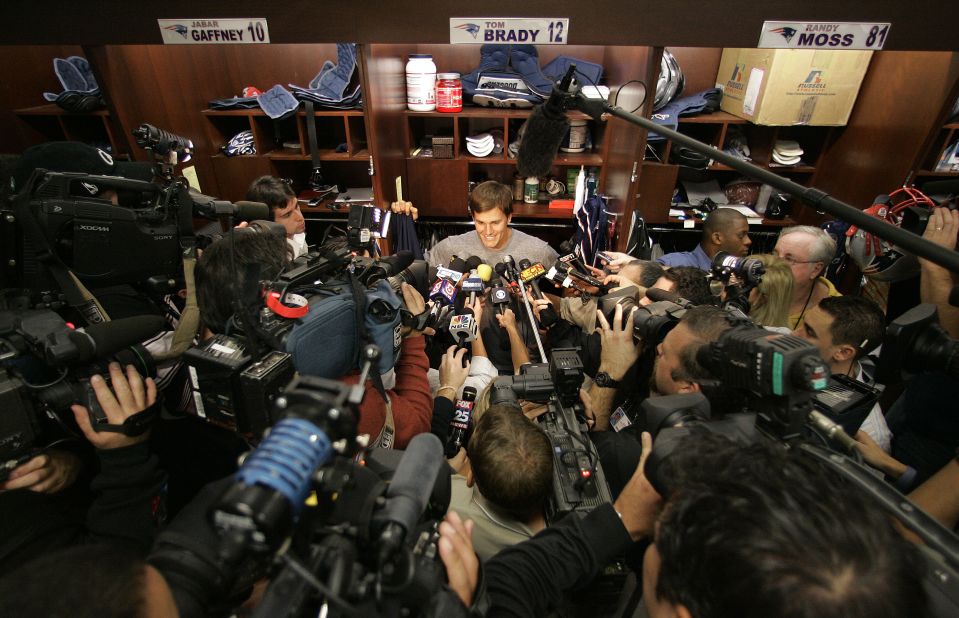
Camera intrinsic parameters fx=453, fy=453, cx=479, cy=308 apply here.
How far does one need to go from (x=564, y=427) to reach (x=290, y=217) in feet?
7.39

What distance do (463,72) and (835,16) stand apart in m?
2.47

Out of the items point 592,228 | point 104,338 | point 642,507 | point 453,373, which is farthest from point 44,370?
point 592,228

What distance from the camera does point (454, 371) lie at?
200 centimetres

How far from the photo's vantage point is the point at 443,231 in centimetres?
404

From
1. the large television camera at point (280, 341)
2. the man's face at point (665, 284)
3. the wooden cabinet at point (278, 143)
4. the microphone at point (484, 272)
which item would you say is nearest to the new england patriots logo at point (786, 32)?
the man's face at point (665, 284)

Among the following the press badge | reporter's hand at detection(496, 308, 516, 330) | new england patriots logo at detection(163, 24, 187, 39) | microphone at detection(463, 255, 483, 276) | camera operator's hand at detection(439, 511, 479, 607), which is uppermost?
new england patriots logo at detection(163, 24, 187, 39)

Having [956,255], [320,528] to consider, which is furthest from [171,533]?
[956,255]

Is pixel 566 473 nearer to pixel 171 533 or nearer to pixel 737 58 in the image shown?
pixel 171 533

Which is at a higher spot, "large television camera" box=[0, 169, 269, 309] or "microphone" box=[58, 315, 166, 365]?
"large television camera" box=[0, 169, 269, 309]

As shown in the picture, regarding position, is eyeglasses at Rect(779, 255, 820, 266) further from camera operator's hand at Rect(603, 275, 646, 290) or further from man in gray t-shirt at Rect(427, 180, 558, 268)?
man in gray t-shirt at Rect(427, 180, 558, 268)

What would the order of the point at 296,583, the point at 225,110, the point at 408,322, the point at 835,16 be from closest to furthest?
the point at 296,583
the point at 408,322
the point at 835,16
the point at 225,110

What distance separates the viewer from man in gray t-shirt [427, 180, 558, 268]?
9.34ft

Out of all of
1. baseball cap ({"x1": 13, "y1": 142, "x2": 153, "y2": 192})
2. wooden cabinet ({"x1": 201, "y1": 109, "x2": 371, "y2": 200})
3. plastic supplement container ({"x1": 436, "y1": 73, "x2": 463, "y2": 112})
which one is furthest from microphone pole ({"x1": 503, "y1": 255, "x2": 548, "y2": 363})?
baseball cap ({"x1": 13, "y1": 142, "x2": 153, "y2": 192})

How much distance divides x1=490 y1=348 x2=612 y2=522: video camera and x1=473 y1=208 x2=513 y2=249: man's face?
1.48 m
